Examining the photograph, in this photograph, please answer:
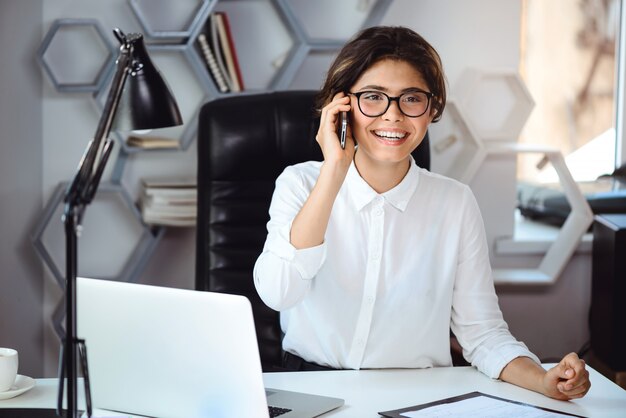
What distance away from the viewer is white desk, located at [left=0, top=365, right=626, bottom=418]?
1.45m

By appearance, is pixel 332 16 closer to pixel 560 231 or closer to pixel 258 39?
pixel 258 39

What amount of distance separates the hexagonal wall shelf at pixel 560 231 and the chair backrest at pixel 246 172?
98 centimetres

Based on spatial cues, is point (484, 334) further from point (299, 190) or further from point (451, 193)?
point (299, 190)

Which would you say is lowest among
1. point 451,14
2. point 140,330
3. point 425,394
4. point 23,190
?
point 425,394

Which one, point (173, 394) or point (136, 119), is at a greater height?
point (136, 119)

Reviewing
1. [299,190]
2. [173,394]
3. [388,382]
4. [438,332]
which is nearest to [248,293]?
[299,190]

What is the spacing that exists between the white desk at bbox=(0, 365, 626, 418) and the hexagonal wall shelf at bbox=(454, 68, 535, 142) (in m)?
1.52

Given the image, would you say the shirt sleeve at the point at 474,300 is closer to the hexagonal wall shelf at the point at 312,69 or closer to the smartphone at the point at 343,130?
the smartphone at the point at 343,130

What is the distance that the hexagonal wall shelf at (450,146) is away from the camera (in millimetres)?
3084

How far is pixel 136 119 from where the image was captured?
1.21 m

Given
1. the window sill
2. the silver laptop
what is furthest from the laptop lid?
the window sill

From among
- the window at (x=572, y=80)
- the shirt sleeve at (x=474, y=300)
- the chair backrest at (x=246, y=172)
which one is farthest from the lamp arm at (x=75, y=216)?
the window at (x=572, y=80)

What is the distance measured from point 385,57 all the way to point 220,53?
1131 mm

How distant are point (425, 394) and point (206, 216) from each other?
91 cm
